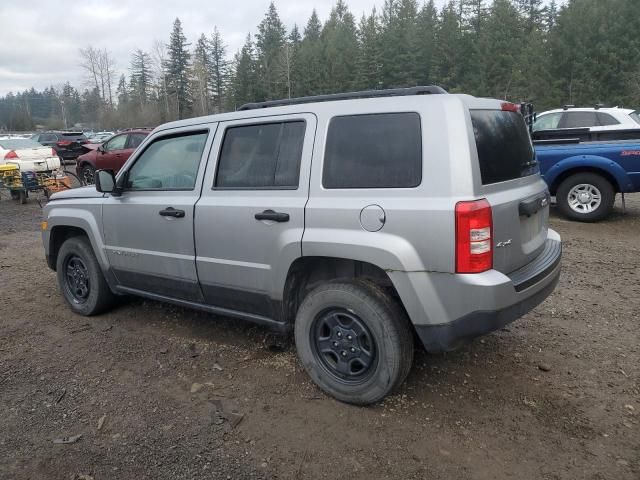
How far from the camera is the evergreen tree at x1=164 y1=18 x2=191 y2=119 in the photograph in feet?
241

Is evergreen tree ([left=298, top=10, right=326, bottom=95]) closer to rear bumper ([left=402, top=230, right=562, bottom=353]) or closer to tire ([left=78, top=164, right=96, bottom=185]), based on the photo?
tire ([left=78, top=164, right=96, bottom=185])

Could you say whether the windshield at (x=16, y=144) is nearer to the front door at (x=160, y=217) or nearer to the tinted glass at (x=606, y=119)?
the front door at (x=160, y=217)

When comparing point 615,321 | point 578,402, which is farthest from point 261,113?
point 615,321

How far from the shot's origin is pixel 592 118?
10.3 m

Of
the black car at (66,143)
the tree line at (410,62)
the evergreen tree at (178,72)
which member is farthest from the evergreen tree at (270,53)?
the black car at (66,143)

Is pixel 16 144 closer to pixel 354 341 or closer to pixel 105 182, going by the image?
pixel 105 182

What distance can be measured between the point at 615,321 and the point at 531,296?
6.20 ft

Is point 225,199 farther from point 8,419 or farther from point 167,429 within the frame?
point 8,419

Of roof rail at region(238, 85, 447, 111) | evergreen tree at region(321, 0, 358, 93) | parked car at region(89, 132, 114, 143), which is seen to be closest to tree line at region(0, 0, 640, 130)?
evergreen tree at region(321, 0, 358, 93)

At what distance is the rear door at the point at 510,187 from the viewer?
285cm

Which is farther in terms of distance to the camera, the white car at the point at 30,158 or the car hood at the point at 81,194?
the white car at the point at 30,158

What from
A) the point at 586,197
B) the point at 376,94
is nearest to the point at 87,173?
the point at 586,197

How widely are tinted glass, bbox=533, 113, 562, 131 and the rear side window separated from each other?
352 inches

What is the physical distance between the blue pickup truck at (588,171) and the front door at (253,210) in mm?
6519
